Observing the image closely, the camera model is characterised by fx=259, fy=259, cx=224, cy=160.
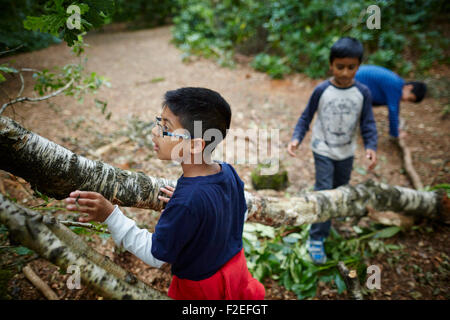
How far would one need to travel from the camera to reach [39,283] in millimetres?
1925

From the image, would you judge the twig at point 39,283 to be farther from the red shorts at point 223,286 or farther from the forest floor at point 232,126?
the red shorts at point 223,286

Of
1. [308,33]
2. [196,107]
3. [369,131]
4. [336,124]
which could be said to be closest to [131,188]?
[196,107]

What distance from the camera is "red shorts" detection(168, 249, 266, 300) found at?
1334 millimetres

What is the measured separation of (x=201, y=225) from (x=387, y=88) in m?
3.97

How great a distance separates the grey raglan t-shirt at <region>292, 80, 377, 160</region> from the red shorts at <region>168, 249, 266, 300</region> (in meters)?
1.64

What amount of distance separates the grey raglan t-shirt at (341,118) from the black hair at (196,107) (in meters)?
1.59

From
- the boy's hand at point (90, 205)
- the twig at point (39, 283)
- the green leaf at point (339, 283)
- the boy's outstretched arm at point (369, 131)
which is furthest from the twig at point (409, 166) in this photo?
the twig at point (39, 283)

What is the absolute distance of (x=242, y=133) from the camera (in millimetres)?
4469

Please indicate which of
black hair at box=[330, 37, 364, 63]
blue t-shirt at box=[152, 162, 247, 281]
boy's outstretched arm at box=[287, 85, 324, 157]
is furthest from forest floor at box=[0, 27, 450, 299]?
black hair at box=[330, 37, 364, 63]

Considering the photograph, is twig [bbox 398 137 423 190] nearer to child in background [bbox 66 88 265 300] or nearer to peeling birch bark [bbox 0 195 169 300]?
child in background [bbox 66 88 265 300]

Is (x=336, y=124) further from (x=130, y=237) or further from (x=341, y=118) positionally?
(x=130, y=237)

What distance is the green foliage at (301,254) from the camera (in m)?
2.38
